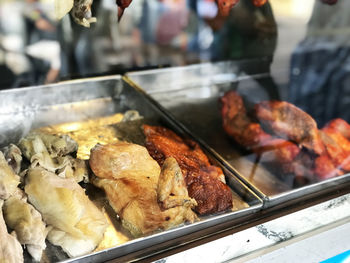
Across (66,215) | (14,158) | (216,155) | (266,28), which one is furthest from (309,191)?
(266,28)

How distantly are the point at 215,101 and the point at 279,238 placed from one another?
154 cm

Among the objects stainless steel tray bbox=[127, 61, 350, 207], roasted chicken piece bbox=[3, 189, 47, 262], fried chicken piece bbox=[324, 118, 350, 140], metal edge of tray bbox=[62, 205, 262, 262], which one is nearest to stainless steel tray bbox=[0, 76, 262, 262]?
metal edge of tray bbox=[62, 205, 262, 262]

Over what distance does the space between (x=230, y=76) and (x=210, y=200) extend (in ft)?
6.48

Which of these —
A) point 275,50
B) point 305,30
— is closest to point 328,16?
point 305,30

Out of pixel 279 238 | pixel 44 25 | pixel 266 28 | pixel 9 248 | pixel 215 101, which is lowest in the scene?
pixel 279 238

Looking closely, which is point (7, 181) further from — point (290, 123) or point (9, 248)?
point (290, 123)

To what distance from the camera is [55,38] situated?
189 inches

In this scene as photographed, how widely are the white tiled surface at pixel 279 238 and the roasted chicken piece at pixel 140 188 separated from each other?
0.51 feet

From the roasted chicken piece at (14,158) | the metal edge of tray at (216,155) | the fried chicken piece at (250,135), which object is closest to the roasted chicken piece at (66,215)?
the roasted chicken piece at (14,158)

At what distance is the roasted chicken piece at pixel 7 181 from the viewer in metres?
Result: 1.61

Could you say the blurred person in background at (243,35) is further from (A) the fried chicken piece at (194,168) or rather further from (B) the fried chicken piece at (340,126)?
(A) the fried chicken piece at (194,168)

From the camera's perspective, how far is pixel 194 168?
202 centimetres

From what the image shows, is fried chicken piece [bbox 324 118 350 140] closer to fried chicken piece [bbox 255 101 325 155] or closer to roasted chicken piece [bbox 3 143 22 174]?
fried chicken piece [bbox 255 101 325 155]

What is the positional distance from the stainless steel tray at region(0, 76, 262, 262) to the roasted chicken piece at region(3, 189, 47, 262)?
0.33 metres
